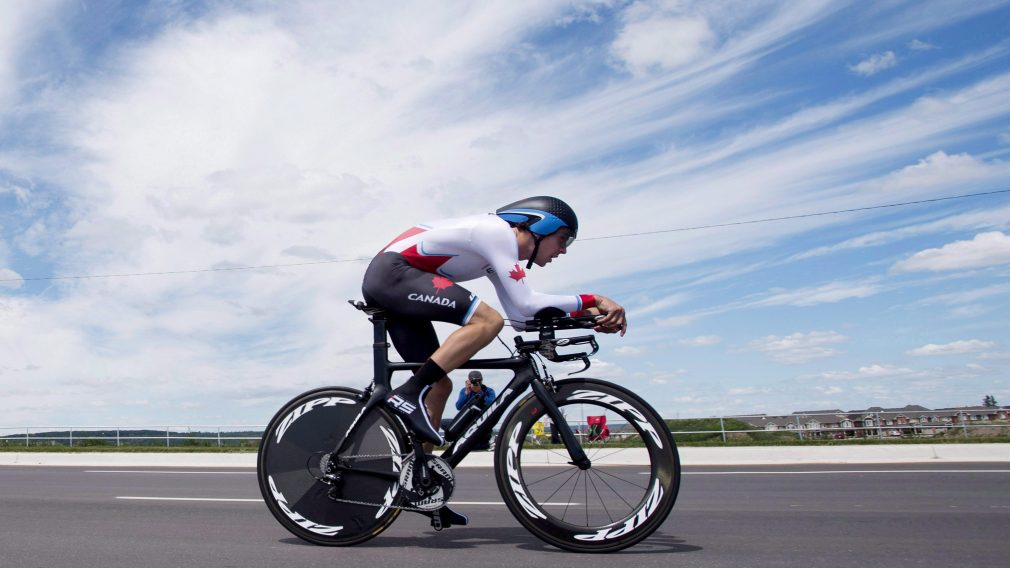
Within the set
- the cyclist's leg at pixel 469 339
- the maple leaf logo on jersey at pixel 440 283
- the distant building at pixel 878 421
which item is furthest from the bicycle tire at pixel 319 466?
the distant building at pixel 878 421

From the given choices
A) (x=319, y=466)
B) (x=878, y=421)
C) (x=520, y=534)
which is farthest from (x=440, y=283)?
(x=878, y=421)

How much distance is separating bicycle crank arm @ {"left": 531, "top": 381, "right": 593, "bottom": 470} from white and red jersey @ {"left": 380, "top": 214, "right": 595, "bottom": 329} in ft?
1.13

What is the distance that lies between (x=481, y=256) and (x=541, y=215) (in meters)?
0.35

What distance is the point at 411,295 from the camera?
404 cm

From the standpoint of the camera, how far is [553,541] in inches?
151

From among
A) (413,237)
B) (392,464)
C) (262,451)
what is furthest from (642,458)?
(262,451)

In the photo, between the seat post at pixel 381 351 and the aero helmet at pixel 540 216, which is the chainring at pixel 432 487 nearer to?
the seat post at pixel 381 351

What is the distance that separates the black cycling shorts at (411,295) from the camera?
13.2 feet

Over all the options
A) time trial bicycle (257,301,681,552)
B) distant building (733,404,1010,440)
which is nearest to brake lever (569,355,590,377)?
time trial bicycle (257,301,681,552)

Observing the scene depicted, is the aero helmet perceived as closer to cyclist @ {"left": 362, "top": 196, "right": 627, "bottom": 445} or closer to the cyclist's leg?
cyclist @ {"left": 362, "top": 196, "right": 627, "bottom": 445}

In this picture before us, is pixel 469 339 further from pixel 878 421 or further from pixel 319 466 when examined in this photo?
pixel 878 421

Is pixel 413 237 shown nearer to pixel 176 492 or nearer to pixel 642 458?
pixel 642 458

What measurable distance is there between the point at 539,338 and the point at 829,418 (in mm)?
17439

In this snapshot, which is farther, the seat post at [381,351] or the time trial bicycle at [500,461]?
the seat post at [381,351]
